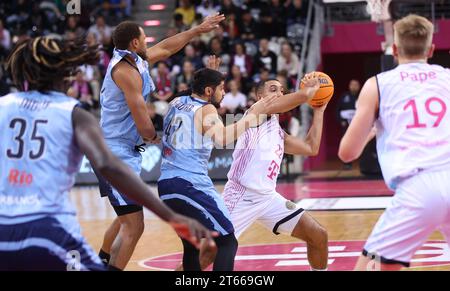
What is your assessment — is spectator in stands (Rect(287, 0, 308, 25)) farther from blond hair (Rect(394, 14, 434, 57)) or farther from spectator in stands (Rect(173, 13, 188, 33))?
blond hair (Rect(394, 14, 434, 57))

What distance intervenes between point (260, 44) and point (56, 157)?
15041mm

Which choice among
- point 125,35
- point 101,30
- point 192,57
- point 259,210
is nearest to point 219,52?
point 192,57

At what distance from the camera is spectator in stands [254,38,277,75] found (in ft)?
61.3

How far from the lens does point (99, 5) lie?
22.1 meters

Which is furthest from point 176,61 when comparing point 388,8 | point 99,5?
point 388,8

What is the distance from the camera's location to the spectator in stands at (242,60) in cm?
1878

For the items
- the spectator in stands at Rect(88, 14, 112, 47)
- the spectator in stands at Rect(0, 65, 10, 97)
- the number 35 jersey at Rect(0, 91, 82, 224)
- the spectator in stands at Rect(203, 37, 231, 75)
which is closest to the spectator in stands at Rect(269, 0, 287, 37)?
the spectator in stands at Rect(203, 37, 231, 75)

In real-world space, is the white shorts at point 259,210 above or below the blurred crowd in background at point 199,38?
above

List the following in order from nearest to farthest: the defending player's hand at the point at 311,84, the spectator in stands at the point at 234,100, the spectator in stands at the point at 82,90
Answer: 1. the defending player's hand at the point at 311,84
2. the spectator in stands at the point at 234,100
3. the spectator in stands at the point at 82,90

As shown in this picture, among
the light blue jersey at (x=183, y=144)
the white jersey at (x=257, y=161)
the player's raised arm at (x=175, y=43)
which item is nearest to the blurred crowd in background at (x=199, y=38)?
the player's raised arm at (x=175, y=43)

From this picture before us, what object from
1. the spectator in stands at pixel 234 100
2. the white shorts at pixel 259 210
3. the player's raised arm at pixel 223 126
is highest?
the player's raised arm at pixel 223 126

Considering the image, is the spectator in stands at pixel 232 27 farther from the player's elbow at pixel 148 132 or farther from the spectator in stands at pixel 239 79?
the player's elbow at pixel 148 132

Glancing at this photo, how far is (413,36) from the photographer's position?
15.9 ft

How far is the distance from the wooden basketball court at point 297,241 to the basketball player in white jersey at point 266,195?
1.05 meters
